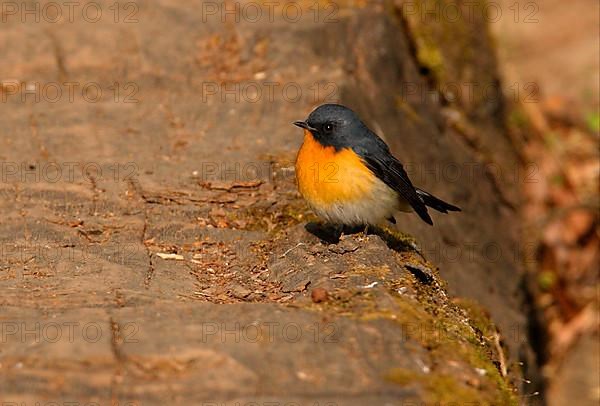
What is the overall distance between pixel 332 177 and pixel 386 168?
413 millimetres

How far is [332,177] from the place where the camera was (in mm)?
6156

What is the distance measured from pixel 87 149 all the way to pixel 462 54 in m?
4.37

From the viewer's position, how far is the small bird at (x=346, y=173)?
6.16m

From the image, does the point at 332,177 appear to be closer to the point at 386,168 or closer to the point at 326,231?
the point at 386,168

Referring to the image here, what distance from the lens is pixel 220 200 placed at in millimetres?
7031

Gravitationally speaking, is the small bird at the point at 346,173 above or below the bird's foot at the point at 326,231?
above

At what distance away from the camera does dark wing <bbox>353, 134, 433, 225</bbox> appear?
20.7ft

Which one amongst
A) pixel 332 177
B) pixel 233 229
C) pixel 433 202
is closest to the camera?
pixel 332 177

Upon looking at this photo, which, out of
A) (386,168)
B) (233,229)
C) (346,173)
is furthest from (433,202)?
(233,229)

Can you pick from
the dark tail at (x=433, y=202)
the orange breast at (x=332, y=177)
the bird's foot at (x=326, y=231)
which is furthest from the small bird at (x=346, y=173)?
the dark tail at (x=433, y=202)

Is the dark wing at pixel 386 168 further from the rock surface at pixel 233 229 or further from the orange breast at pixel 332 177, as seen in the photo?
the rock surface at pixel 233 229

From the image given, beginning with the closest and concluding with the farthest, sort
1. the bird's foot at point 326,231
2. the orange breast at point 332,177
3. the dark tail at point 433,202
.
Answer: the orange breast at point 332,177 → the bird's foot at point 326,231 → the dark tail at point 433,202

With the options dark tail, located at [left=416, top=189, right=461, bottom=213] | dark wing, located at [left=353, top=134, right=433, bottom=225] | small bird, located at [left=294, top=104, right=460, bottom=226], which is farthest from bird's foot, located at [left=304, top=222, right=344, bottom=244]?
dark tail, located at [left=416, top=189, right=461, bottom=213]

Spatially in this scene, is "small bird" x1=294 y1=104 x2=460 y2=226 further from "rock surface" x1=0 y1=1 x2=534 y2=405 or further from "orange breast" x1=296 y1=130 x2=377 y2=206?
"rock surface" x1=0 y1=1 x2=534 y2=405
